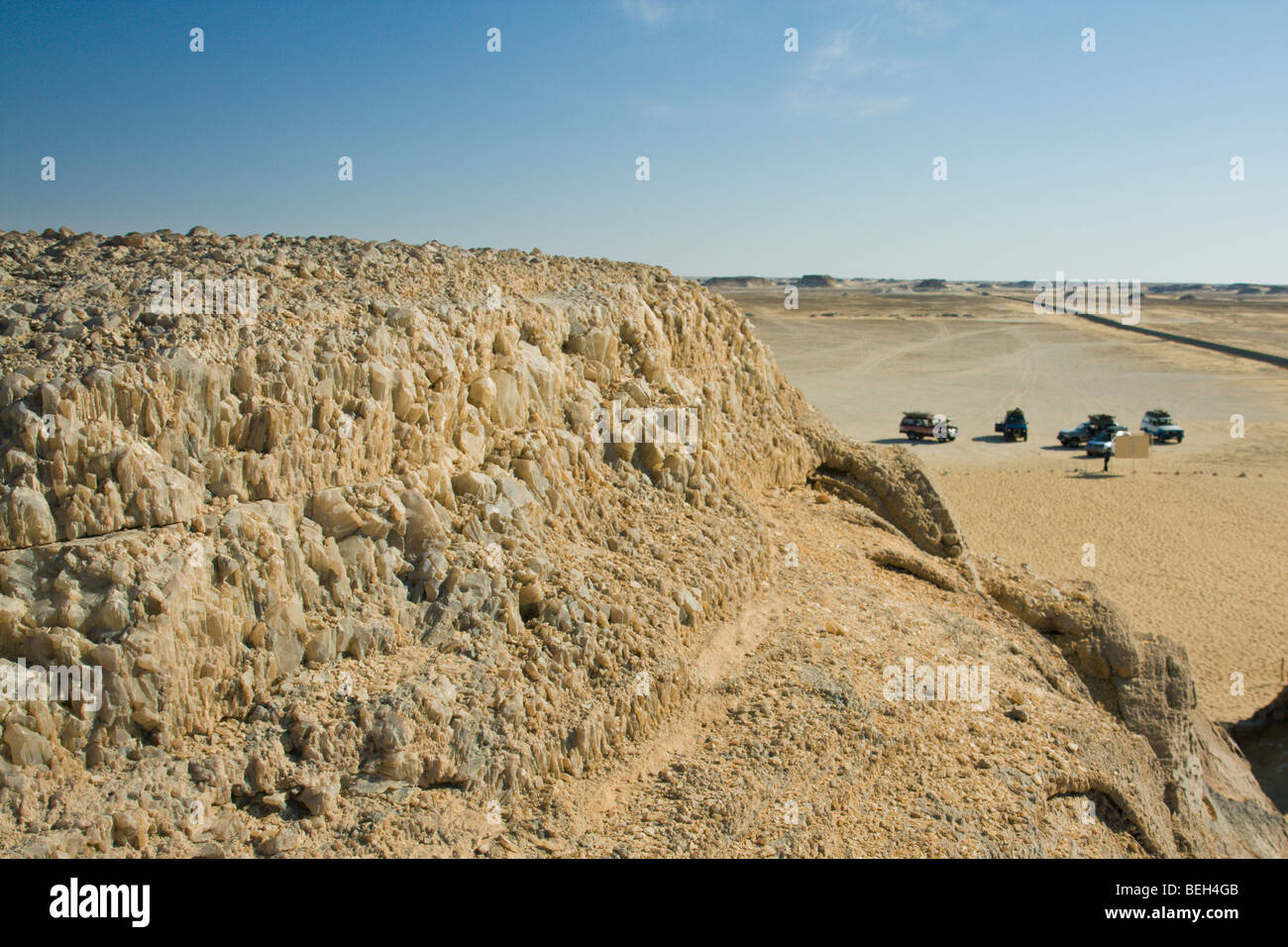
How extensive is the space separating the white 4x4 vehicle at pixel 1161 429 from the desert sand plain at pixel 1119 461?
69 centimetres

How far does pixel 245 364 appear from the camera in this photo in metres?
7.14

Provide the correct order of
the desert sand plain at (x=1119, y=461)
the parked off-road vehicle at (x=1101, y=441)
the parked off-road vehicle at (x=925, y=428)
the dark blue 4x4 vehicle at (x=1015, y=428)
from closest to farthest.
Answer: the desert sand plain at (x=1119, y=461), the parked off-road vehicle at (x=1101, y=441), the parked off-road vehicle at (x=925, y=428), the dark blue 4x4 vehicle at (x=1015, y=428)

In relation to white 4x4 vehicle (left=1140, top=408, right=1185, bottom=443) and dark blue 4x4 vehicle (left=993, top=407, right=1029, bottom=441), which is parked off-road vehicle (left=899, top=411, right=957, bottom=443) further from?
white 4x4 vehicle (left=1140, top=408, right=1185, bottom=443)

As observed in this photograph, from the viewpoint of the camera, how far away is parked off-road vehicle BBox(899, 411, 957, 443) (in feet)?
144

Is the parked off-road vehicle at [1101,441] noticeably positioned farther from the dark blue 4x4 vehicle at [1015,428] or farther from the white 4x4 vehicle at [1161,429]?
the dark blue 4x4 vehicle at [1015,428]

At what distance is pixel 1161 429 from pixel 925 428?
1155 cm

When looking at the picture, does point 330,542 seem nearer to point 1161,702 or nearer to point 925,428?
point 1161,702

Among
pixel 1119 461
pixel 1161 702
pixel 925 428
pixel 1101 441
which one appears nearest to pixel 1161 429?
pixel 1101 441

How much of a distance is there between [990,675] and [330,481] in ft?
24.3

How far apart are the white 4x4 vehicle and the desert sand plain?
69 centimetres

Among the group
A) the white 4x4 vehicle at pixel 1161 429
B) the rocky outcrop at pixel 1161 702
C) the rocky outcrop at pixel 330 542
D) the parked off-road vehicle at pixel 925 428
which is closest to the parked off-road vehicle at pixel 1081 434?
the white 4x4 vehicle at pixel 1161 429

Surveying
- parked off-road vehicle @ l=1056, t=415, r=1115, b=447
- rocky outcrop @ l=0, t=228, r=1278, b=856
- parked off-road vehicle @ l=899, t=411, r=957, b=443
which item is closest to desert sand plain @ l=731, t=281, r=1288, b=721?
parked off-road vehicle @ l=899, t=411, r=957, b=443

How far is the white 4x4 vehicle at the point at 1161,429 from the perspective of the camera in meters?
43.7

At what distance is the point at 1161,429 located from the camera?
143 feet
